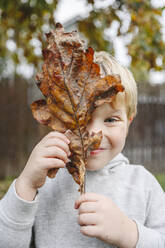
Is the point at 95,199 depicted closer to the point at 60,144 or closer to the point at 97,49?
the point at 60,144

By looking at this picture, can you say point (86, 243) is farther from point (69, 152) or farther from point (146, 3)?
point (146, 3)

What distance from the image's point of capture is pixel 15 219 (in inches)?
40.5

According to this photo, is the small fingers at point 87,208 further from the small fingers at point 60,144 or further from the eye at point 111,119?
the eye at point 111,119

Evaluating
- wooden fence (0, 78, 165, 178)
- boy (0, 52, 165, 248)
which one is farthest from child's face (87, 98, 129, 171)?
wooden fence (0, 78, 165, 178)

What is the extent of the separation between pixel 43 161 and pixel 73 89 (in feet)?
0.89

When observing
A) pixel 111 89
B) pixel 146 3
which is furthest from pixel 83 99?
pixel 146 3

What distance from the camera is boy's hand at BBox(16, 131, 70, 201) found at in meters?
0.90

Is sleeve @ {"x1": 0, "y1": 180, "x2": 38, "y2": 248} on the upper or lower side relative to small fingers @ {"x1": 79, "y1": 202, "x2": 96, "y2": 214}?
lower

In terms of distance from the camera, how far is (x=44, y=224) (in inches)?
47.4

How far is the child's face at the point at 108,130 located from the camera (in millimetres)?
1031

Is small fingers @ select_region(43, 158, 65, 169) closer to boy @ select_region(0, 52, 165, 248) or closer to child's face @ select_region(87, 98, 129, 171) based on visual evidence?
boy @ select_region(0, 52, 165, 248)

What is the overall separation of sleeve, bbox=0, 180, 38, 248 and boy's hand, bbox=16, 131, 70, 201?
0.09 feet

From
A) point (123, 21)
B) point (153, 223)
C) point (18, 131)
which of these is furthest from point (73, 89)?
point (18, 131)

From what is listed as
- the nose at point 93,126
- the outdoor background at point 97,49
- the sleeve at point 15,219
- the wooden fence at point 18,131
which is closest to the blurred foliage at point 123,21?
the outdoor background at point 97,49
